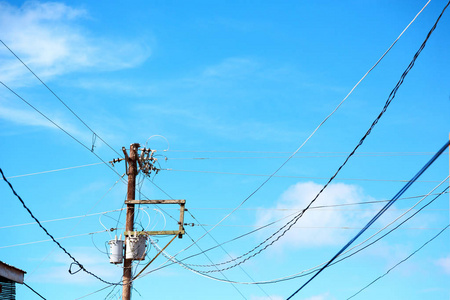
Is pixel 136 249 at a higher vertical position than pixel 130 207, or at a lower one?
lower

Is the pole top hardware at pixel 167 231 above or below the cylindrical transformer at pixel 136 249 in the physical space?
above

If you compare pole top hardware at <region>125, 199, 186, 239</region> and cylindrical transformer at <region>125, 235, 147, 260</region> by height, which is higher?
pole top hardware at <region>125, 199, 186, 239</region>

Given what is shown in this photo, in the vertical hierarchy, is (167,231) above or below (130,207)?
below

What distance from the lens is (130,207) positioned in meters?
22.7

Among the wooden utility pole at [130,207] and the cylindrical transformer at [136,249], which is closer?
the wooden utility pole at [130,207]

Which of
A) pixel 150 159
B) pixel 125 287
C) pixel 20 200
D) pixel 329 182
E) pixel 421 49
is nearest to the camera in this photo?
pixel 421 49

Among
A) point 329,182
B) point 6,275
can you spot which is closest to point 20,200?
A: point 6,275

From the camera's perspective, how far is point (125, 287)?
22.0 meters

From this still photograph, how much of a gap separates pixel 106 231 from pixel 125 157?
254cm

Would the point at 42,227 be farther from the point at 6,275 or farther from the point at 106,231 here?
the point at 106,231

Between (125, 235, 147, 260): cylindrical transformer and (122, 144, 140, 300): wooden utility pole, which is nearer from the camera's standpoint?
(122, 144, 140, 300): wooden utility pole

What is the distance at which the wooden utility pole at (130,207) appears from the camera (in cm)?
2198

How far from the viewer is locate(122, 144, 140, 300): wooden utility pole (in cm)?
2198

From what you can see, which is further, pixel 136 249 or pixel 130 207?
pixel 130 207
